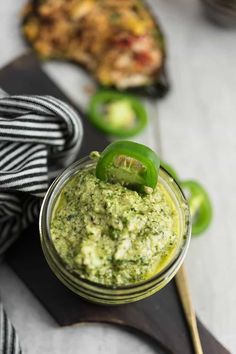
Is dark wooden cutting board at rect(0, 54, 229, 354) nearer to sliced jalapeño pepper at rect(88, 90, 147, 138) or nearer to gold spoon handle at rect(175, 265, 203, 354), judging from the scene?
gold spoon handle at rect(175, 265, 203, 354)

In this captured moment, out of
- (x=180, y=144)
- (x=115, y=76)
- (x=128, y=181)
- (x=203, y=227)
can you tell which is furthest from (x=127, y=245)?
(x=115, y=76)

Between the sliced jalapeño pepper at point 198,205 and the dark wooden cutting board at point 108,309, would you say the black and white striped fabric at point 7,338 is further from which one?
the sliced jalapeño pepper at point 198,205

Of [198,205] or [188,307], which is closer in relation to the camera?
[188,307]

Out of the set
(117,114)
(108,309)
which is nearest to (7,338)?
(108,309)

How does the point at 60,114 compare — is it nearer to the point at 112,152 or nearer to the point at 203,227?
the point at 112,152

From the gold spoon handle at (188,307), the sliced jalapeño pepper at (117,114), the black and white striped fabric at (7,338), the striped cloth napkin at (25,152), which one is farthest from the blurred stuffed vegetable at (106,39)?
the black and white striped fabric at (7,338)

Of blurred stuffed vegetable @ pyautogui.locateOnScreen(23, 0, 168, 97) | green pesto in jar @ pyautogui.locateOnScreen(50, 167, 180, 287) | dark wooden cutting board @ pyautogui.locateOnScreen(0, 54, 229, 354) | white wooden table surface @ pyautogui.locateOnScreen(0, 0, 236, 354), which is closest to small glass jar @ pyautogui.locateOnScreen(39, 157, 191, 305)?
green pesto in jar @ pyautogui.locateOnScreen(50, 167, 180, 287)

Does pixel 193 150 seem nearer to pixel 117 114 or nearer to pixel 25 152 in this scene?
pixel 117 114
